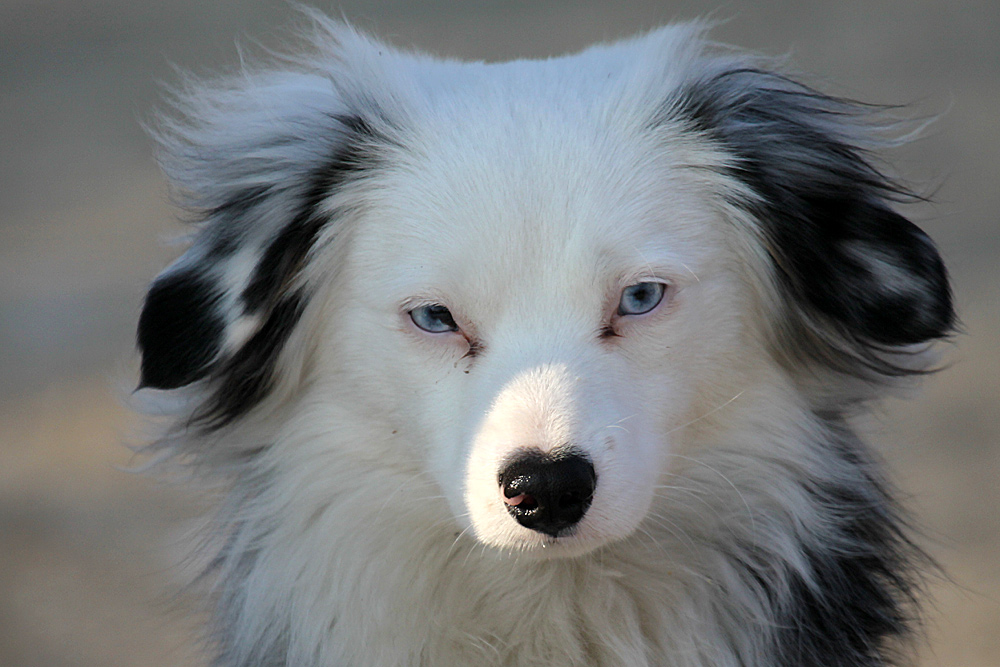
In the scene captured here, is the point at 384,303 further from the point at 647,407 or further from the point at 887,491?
the point at 887,491

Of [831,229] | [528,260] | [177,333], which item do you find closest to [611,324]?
[528,260]

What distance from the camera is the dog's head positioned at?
2.31 m

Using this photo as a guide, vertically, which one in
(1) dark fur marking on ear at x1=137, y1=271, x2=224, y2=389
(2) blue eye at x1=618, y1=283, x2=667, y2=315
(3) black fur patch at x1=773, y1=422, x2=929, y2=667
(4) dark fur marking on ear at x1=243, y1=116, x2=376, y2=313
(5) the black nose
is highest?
(4) dark fur marking on ear at x1=243, y1=116, x2=376, y2=313

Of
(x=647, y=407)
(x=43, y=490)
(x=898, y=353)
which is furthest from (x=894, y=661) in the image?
(x=43, y=490)

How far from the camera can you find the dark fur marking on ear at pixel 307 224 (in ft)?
8.44

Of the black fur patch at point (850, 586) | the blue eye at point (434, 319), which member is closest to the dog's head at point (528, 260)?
Answer: the blue eye at point (434, 319)

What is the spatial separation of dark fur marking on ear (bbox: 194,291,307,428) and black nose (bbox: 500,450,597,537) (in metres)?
0.74

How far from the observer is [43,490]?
561cm

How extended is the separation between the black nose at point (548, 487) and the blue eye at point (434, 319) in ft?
1.29

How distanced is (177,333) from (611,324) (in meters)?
0.97

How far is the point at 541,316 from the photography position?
7.55 feet

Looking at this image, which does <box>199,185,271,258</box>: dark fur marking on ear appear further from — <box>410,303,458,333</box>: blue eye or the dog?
<box>410,303,458,333</box>: blue eye

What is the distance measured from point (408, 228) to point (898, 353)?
1134 mm

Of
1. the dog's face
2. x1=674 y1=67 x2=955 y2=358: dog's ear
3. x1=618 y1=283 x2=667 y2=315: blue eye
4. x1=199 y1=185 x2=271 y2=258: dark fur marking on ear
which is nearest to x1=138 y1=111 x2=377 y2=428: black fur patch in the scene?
x1=199 y1=185 x2=271 y2=258: dark fur marking on ear
